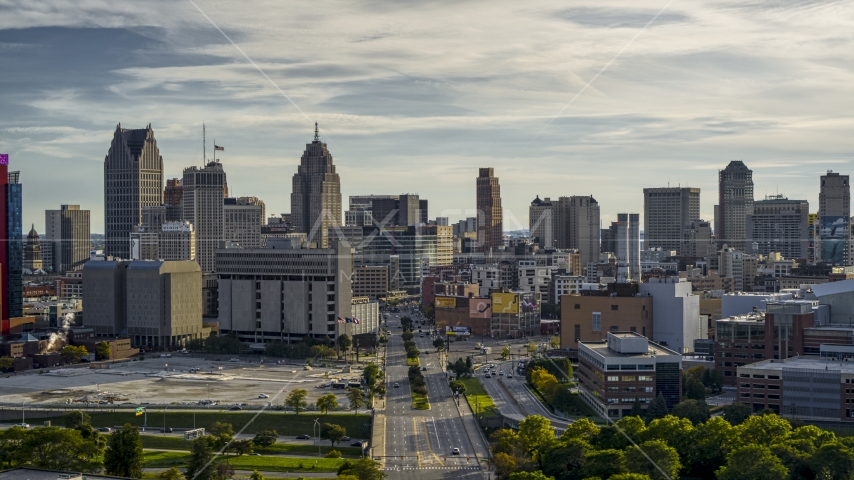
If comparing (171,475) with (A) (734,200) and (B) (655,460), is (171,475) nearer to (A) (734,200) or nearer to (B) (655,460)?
(B) (655,460)

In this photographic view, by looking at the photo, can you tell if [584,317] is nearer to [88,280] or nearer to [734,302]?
[734,302]

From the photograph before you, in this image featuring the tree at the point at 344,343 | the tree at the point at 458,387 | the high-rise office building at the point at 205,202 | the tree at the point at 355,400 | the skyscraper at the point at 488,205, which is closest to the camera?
the tree at the point at 355,400

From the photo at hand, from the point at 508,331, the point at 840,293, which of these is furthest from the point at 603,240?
the point at 840,293

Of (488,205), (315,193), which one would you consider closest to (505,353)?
(488,205)

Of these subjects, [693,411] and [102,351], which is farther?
[102,351]

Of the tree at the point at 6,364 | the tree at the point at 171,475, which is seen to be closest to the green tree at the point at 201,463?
the tree at the point at 171,475

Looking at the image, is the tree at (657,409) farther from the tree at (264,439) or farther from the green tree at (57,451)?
the green tree at (57,451)
